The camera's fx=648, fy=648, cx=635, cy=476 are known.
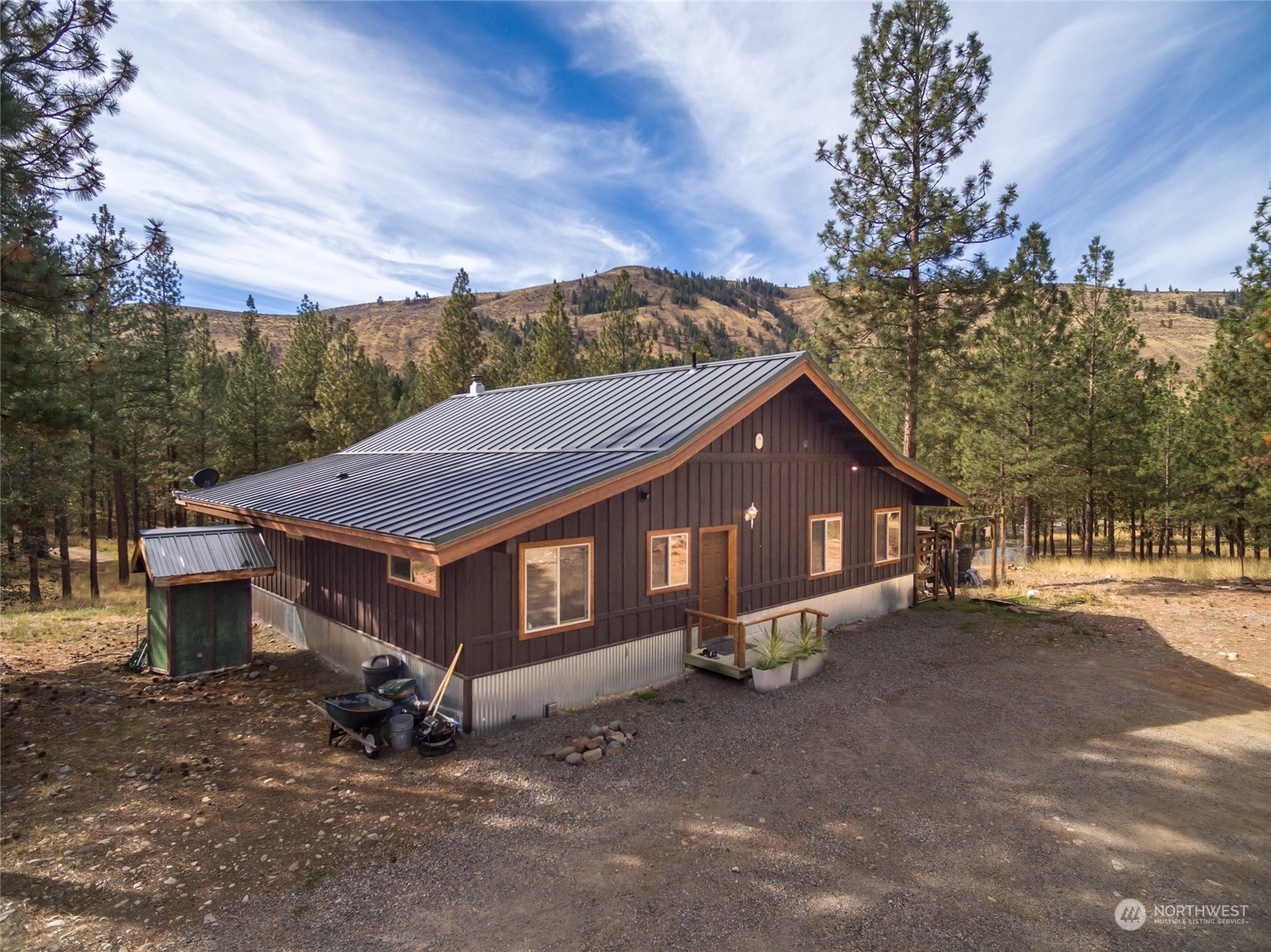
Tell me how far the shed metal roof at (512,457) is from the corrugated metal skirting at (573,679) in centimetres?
231

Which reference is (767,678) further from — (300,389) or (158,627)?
(300,389)

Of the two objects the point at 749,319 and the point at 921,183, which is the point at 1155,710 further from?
the point at 749,319

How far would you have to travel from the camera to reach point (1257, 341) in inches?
685

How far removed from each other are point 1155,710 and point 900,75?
16294 mm

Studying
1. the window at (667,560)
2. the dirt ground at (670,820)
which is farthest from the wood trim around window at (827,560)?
the window at (667,560)

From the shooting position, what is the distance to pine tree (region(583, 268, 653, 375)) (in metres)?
32.5

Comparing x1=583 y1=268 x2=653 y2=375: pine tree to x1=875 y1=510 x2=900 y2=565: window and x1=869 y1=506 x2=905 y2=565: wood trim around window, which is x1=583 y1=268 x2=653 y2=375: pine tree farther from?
x1=875 y1=510 x2=900 y2=565: window

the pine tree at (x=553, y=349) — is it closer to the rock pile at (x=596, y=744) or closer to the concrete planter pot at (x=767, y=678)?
the concrete planter pot at (x=767, y=678)

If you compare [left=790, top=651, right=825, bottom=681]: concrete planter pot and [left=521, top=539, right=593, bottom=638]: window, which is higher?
[left=521, top=539, right=593, bottom=638]: window

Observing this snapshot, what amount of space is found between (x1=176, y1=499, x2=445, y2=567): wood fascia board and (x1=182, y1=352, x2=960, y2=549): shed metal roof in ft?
0.21

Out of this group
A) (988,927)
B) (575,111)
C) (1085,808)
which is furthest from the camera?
(575,111)

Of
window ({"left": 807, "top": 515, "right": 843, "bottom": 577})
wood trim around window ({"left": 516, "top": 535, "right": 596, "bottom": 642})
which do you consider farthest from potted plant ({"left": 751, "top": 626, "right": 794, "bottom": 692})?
window ({"left": 807, "top": 515, "right": 843, "bottom": 577})

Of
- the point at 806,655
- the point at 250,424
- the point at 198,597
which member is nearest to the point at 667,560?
the point at 806,655

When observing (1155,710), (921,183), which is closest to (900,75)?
(921,183)
